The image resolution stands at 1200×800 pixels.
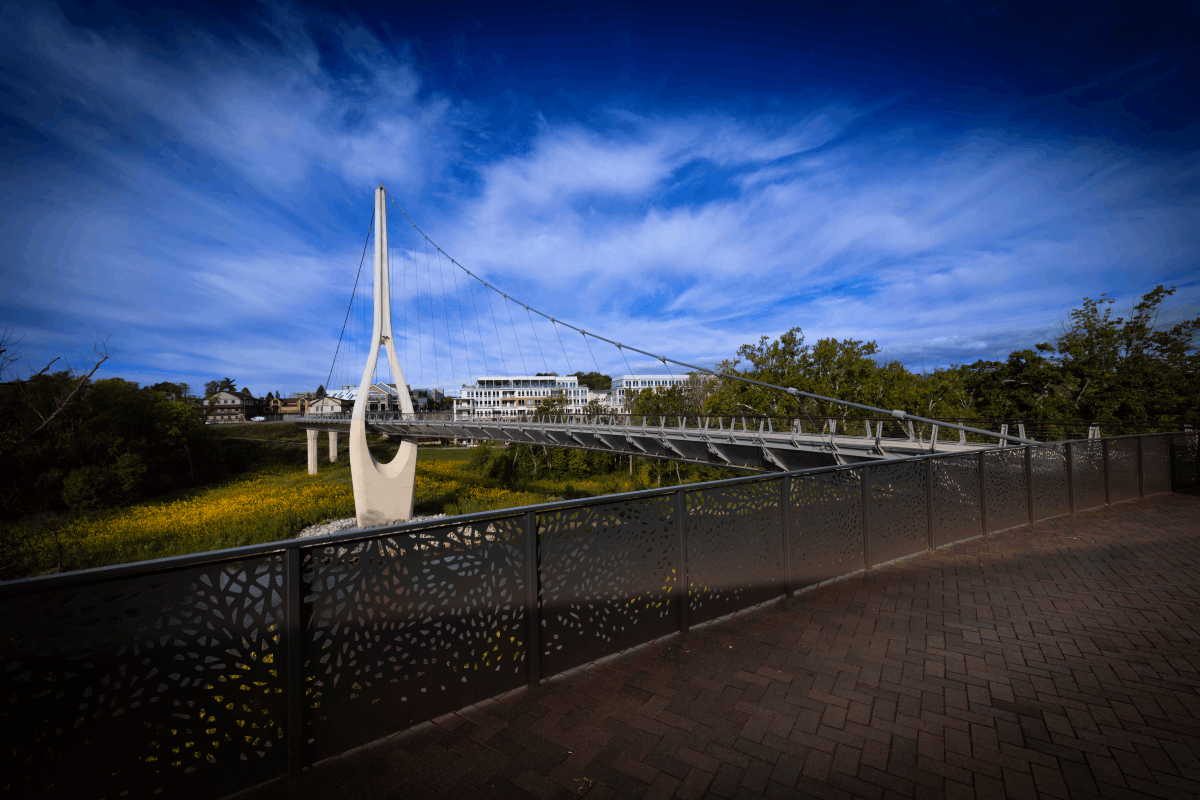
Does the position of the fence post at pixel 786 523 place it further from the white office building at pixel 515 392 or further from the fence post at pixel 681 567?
the white office building at pixel 515 392

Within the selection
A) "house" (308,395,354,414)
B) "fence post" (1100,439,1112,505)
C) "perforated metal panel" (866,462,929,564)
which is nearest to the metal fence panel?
"fence post" (1100,439,1112,505)

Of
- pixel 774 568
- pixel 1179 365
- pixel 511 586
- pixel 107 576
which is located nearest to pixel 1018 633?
pixel 774 568

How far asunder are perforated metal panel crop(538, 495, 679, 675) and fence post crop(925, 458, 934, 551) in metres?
3.53

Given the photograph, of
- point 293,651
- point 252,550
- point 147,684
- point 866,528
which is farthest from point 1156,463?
point 147,684

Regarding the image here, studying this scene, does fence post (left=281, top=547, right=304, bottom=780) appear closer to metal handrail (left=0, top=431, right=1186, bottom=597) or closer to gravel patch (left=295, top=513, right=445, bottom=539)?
metal handrail (left=0, top=431, right=1186, bottom=597)

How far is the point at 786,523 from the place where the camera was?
4.08 m

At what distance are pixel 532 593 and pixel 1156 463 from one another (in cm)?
1135

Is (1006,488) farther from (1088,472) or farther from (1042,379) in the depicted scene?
(1042,379)

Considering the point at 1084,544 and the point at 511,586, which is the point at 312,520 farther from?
the point at 1084,544

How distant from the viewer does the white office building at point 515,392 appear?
8850 cm

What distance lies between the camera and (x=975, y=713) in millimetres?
2533

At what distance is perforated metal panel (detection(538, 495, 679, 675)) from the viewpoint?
2.93 meters

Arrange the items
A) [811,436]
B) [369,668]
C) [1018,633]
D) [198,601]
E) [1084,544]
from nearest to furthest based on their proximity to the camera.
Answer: [198,601] → [369,668] → [1018,633] → [1084,544] → [811,436]

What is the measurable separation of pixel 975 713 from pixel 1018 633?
1.32 meters
